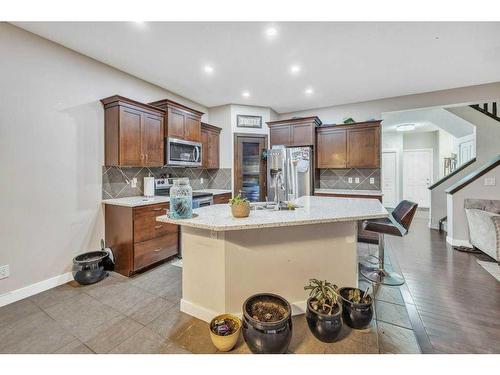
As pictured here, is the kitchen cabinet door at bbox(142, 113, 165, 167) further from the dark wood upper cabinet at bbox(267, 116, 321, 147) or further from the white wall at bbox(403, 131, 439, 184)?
the white wall at bbox(403, 131, 439, 184)

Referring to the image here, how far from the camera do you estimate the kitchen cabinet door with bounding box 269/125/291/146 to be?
15.4ft

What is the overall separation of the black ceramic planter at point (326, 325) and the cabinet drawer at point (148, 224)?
2179mm

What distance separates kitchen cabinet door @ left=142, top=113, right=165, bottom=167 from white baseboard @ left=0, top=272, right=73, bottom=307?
1.68 meters

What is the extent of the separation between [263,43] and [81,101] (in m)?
2.32

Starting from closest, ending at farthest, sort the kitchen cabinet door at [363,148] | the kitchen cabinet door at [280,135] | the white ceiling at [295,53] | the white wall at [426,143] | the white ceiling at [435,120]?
the white ceiling at [295,53] → the kitchen cabinet door at [363,148] → the kitchen cabinet door at [280,135] → the white ceiling at [435,120] → the white wall at [426,143]

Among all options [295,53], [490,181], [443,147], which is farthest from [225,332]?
[443,147]

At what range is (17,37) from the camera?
229cm

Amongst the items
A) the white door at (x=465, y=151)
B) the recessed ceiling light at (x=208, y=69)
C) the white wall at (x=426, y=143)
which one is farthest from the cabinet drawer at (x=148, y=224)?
the white wall at (x=426, y=143)

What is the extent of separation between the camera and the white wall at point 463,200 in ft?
12.1

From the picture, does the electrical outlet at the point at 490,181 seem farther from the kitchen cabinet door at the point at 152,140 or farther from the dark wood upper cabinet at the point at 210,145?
the kitchen cabinet door at the point at 152,140

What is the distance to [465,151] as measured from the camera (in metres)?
5.83

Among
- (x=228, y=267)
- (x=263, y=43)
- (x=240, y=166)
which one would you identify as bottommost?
(x=228, y=267)
